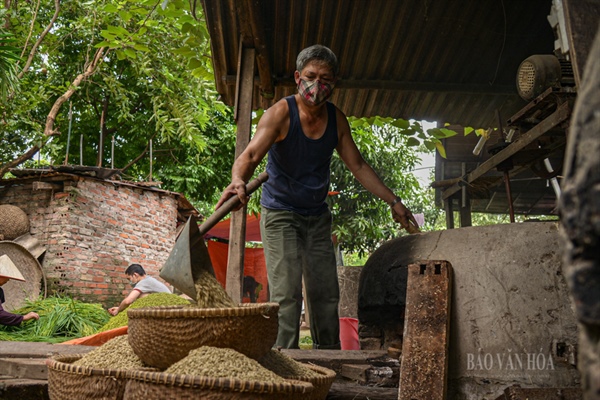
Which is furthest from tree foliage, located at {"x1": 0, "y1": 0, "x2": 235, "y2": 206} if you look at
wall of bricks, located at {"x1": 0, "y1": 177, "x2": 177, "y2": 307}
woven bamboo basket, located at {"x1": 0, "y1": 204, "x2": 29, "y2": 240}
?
woven bamboo basket, located at {"x1": 0, "y1": 204, "x2": 29, "y2": 240}

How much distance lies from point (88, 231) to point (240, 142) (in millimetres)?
9144

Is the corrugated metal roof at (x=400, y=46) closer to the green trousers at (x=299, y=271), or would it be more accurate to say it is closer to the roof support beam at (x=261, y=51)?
the roof support beam at (x=261, y=51)

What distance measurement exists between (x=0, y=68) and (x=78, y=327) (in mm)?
3444

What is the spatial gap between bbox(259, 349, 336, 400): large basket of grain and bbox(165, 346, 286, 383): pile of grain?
0.77 ft

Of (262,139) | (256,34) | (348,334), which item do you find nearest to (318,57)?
(262,139)

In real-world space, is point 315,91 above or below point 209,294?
above

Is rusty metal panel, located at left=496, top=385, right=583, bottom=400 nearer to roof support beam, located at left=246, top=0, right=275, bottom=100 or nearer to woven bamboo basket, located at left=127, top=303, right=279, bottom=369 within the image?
woven bamboo basket, located at left=127, top=303, right=279, bottom=369

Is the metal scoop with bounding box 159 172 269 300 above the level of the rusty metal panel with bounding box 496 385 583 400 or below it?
above

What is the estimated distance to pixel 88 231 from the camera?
12.4 meters

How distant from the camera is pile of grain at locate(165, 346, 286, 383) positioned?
188 cm

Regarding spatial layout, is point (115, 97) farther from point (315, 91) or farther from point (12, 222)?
point (315, 91)

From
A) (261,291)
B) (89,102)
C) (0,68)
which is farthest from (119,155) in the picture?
(0,68)

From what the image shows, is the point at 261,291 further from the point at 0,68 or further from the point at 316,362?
the point at 316,362

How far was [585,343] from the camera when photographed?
1.90 feet
